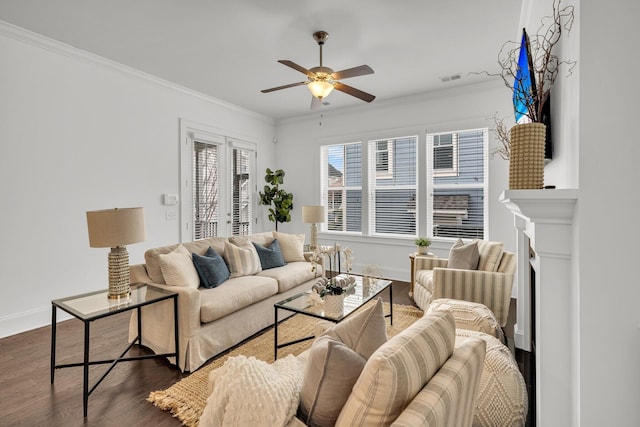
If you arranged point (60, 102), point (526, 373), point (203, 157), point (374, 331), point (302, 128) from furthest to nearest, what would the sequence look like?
point (302, 128) < point (203, 157) < point (60, 102) < point (526, 373) < point (374, 331)

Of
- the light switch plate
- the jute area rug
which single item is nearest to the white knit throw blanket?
the jute area rug

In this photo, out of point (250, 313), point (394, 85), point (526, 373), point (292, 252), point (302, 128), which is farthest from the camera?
point (302, 128)

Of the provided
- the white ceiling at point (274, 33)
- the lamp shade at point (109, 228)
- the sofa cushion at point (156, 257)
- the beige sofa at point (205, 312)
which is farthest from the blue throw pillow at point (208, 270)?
the white ceiling at point (274, 33)

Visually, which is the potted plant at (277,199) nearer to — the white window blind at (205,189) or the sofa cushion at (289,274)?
the white window blind at (205,189)

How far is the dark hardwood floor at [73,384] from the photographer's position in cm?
185

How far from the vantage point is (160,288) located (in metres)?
2.47

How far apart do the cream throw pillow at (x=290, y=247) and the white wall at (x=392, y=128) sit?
159 cm

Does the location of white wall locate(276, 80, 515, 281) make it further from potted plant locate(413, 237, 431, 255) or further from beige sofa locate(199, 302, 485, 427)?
beige sofa locate(199, 302, 485, 427)

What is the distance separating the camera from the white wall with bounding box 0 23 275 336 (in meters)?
3.01

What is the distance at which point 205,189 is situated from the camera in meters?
4.94

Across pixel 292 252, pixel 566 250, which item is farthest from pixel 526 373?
pixel 292 252

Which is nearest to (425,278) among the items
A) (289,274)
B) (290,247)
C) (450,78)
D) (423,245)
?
(423,245)

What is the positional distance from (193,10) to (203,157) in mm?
2501

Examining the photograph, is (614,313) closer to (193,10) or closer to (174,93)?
(193,10)
